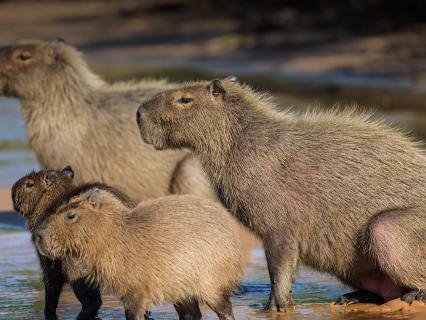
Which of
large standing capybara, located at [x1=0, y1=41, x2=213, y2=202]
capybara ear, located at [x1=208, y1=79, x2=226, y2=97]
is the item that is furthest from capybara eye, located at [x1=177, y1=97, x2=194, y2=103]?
large standing capybara, located at [x1=0, y1=41, x2=213, y2=202]

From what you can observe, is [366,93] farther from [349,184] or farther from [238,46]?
[349,184]

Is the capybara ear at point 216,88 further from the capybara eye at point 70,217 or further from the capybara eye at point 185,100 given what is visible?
the capybara eye at point 70,217

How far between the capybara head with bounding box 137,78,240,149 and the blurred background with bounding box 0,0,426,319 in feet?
3.48

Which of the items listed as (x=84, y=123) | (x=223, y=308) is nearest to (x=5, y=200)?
(x=84, y=123)

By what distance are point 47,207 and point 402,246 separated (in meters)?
2.07

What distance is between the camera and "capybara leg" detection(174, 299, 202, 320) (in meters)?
6.62

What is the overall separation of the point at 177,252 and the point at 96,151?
341cm

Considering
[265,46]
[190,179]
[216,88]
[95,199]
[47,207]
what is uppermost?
[216,88]

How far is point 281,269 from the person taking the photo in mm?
7004

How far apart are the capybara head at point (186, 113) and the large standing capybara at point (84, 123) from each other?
181 cm

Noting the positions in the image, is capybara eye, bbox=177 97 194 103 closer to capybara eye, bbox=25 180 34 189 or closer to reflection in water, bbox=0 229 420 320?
capybara eye, bbox=25 180 34 189

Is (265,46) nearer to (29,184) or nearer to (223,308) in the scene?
(29,184)

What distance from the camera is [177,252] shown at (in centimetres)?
634

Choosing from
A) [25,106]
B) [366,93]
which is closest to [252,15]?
[366,93]
